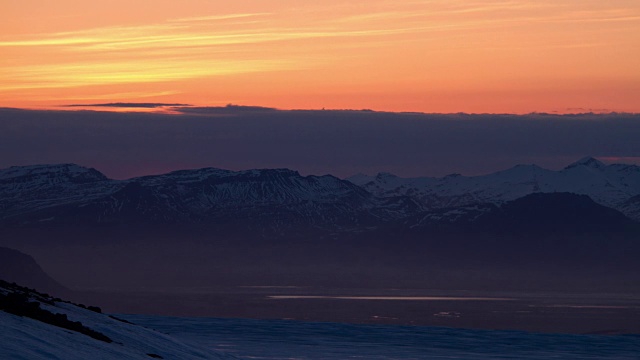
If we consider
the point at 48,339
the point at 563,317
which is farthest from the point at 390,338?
the point at 563,317

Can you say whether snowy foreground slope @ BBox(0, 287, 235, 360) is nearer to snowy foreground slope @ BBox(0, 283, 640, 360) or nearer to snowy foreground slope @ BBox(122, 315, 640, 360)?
snowy foreground slope @ BBox(0, 283, 640, 360)

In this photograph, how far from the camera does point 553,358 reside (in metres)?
45.8

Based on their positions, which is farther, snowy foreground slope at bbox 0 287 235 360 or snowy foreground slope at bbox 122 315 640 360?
snowy foreground slope at bbox 122 315 640 360

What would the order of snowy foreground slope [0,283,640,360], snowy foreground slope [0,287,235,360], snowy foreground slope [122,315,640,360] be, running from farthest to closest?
snowy foreground slope [122,315,640,360], snowy foreground slope [0,283,640,360], snowy foreground slope [0,287,235,360]

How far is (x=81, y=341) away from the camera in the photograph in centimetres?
2648

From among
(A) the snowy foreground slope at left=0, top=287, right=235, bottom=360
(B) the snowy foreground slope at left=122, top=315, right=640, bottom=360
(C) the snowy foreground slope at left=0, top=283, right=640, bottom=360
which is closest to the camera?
(A) the snowy foreground slope at left=0, top=287, right=235, bottom=360

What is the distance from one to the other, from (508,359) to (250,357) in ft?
33.6

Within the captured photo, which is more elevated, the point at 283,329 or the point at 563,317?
the point at 563,317

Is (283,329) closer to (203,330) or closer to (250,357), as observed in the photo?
(203,330)

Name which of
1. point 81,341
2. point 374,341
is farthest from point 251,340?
point 81,341

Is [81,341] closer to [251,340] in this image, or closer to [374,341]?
[251,340]

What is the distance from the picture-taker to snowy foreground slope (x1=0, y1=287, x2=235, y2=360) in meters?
23.1

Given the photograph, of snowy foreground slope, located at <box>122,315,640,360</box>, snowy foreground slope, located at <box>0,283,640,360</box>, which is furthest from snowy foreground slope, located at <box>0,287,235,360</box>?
snowy foreground slope, located at <box>122,315,640,360</box>

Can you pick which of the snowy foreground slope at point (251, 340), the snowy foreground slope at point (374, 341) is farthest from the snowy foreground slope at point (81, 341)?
the snowy foreground slope at point (374, 341)
